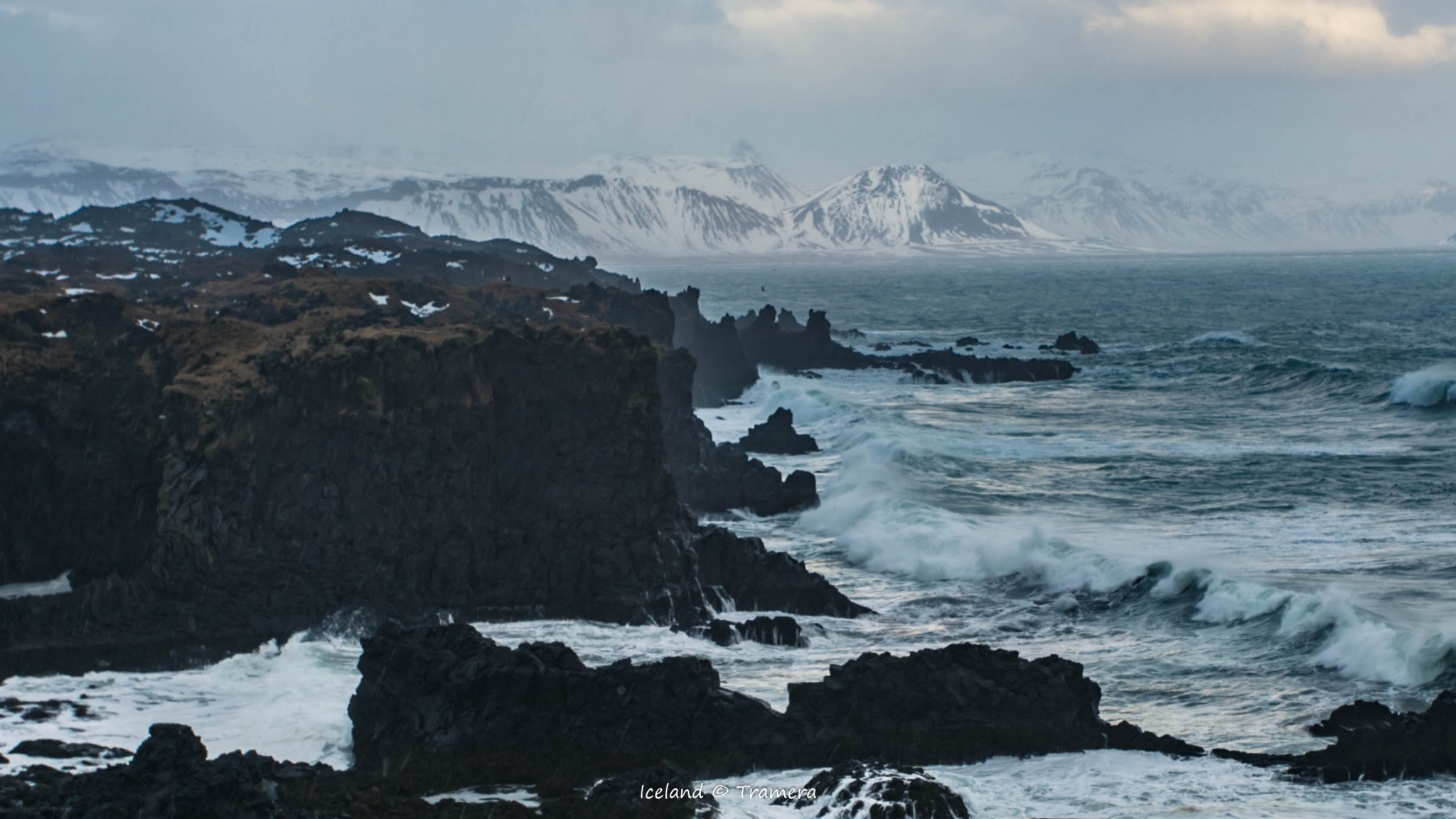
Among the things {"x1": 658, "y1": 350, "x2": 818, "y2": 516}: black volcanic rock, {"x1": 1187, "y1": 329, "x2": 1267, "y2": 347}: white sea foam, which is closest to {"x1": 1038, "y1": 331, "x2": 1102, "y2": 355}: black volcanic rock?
{"x1": 1187, "y1": 329, "x2": 1267, "y2": 347}: white sea foam

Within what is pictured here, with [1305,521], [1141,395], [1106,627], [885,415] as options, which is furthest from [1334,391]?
[1106,627]

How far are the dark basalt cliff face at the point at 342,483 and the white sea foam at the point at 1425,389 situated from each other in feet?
148

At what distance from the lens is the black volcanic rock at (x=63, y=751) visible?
72.7 ft

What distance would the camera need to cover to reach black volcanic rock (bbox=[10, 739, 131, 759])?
72.7 feet

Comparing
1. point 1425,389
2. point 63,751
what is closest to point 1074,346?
point 1425,389

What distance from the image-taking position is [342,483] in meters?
34.2

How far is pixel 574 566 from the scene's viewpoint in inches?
1372

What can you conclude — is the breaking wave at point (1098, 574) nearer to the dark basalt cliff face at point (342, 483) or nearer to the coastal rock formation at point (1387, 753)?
the coastal rock formation at point (1387, 753)

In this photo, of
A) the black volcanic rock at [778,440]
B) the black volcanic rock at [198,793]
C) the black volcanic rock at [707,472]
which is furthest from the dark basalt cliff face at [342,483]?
the black volcanic rock at [778,440]

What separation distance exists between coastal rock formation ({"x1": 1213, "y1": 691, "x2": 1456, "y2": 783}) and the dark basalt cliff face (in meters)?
13.3

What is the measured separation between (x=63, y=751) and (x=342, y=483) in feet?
40.6

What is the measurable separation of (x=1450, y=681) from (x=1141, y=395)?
50.4 metres

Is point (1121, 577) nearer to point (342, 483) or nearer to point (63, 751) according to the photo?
point (342, 483)

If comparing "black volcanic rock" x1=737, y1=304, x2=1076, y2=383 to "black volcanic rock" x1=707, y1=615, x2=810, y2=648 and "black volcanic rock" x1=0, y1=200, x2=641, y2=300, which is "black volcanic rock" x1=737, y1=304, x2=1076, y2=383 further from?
"black volcanic rock" x1=707, y1=615, x2=810, y2=648
